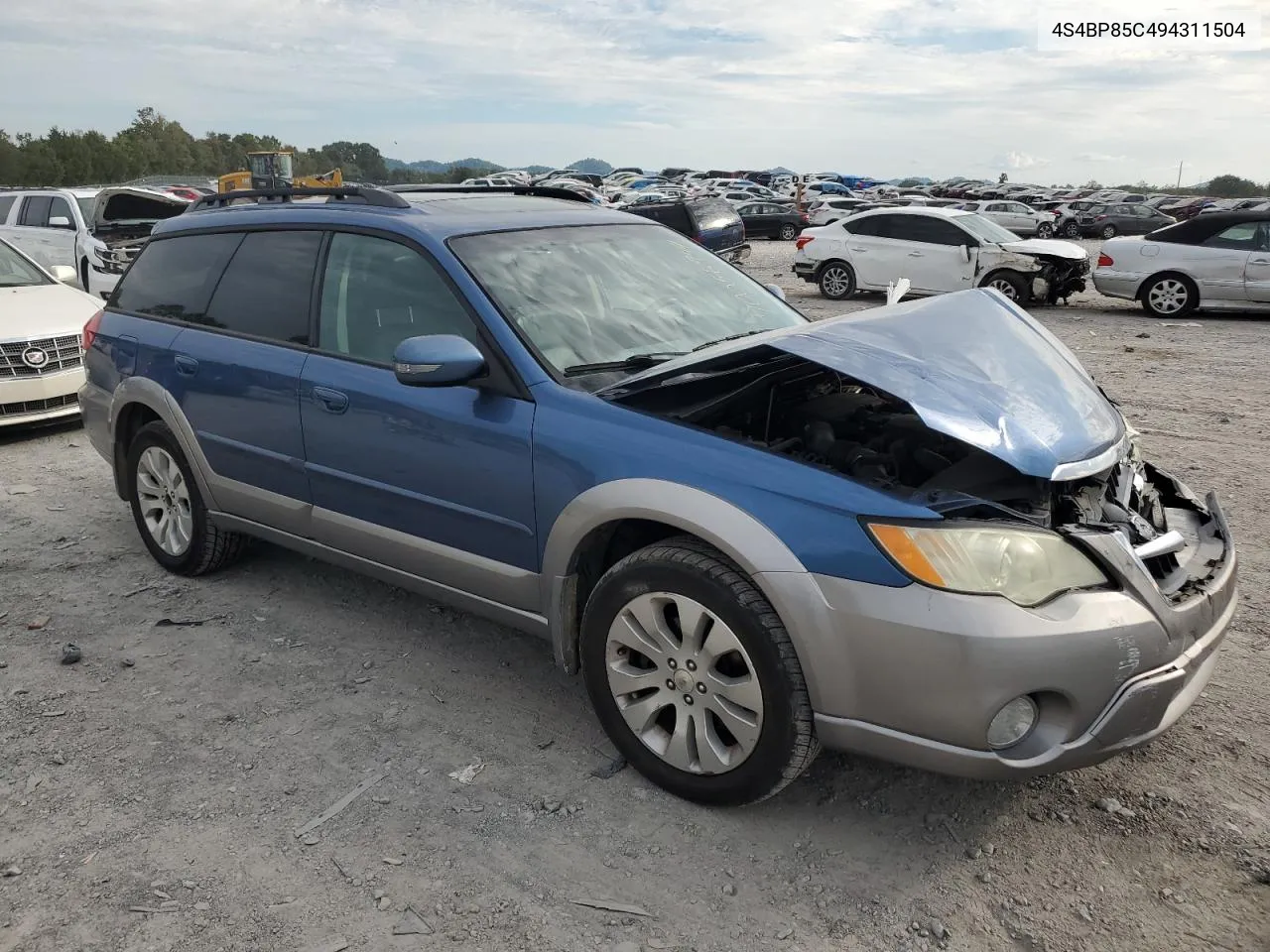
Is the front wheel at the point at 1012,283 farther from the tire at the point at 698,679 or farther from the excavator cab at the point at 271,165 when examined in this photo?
the tire at the point at 698,679

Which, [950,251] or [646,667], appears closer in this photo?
[646,667]

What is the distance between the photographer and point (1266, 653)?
372cm

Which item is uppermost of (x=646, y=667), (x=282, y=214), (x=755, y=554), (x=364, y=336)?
Answer: (x=282, y=214)

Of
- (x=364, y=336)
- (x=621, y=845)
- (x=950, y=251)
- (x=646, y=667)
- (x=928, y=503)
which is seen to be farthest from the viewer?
(x=950, y=251)

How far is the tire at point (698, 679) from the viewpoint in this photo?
2.63 metres

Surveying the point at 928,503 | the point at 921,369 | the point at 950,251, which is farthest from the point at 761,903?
the point at 950,251

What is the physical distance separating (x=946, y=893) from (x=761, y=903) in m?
0.48

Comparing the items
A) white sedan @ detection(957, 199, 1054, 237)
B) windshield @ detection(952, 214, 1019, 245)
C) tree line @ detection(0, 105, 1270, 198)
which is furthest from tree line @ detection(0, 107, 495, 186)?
windshield @ detection(952, 214, 1019, 245)

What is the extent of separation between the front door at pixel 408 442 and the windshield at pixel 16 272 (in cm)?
603

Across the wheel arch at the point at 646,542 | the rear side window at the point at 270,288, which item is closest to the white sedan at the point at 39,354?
the rear side window at the point at 270,288

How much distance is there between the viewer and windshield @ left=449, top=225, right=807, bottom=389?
336cm

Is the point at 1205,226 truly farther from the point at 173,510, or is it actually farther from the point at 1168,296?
the point at 173,510

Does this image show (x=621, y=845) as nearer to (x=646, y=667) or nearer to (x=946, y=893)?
(x=646, y=667)

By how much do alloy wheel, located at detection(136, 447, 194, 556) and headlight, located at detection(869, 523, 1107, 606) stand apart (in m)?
3.43
